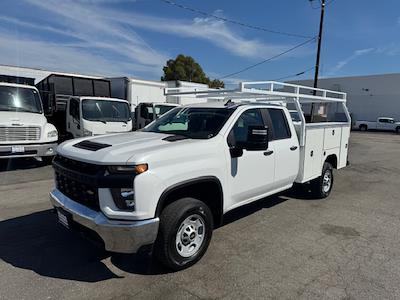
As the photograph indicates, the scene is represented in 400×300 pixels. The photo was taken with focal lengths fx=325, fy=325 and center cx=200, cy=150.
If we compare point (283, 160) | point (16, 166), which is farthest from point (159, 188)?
point (16, 166)

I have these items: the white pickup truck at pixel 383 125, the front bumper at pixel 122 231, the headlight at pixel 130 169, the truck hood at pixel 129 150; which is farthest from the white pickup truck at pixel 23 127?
the white pickup truck at pixel 383 125

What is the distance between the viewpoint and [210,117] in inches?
175

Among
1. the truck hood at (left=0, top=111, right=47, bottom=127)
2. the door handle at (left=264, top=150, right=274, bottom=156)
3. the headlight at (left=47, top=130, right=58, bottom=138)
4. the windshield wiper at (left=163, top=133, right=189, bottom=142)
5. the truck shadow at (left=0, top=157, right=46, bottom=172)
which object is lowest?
the truck shadow at (left=0, top=157, right=46, bottom=172)

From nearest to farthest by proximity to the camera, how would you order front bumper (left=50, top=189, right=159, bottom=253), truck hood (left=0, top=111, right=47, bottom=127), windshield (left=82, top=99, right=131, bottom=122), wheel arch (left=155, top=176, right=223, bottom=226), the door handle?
front bumper (left=50, top=189, right=159, bottom=253)
wheel arch (left=155, top=176, right=223, bottom=226)
the door handle
truck hood (left=0, top=111, right=47, bottom=127)
windshield (left=82, top=99, right=131, bottom=122)

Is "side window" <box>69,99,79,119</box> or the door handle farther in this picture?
"side window" <box>69,99,79,119</box>

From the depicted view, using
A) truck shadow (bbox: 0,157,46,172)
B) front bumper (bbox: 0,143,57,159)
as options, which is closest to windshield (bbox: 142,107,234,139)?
front bumper (bbox: 0,143,57,159)

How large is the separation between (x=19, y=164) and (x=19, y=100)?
6.29ft

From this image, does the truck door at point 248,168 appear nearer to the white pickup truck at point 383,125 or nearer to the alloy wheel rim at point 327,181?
the alloy wheel rim at point 327,181

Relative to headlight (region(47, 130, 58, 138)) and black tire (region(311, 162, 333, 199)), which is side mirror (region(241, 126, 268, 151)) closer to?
black tire (region(311, 162, 333, 199))

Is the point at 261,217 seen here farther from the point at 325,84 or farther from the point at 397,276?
the point at 325,84

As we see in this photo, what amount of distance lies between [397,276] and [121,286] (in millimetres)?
2933

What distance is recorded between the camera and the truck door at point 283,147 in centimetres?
489

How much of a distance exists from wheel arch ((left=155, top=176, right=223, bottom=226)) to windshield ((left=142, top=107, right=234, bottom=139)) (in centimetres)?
57

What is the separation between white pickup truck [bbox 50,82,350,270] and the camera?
3035mm
